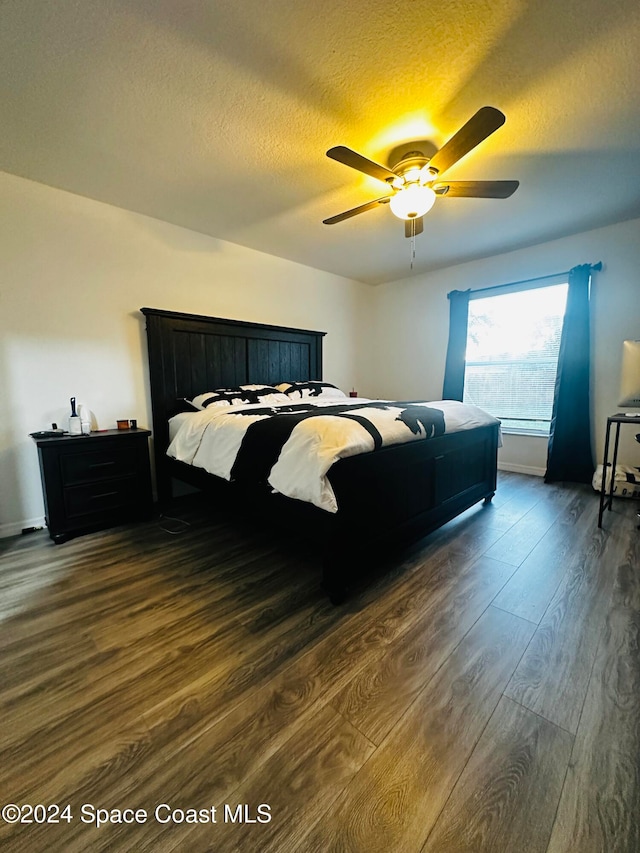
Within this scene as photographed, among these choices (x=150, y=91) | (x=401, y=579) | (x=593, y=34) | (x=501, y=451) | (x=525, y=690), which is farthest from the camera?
(x=501, y=451)

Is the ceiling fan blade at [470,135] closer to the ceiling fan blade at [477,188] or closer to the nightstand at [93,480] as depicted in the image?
the ceiling fan blade at [477,188]

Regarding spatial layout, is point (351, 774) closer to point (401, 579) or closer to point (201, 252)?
point (401, 579)

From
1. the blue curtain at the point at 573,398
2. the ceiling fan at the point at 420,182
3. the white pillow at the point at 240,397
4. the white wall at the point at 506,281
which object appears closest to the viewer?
the ceiling fan at the point at 420,182

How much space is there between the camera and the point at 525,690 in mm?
1199

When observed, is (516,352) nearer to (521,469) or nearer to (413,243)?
(521,469)

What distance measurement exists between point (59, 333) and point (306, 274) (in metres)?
2.72

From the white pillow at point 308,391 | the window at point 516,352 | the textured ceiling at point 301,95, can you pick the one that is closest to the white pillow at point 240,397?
the white pillow at point 308,391

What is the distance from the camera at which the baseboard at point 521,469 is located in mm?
3816

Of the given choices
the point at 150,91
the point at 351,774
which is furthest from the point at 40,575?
the point at 150,91

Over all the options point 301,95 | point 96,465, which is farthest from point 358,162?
point 96,465

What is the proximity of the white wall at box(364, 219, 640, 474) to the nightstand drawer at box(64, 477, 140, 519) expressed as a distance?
3.56 m

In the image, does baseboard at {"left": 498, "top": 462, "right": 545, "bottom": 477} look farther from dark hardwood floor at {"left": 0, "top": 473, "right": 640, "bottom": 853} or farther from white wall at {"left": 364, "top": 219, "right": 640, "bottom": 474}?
dark hardwood floor at {"left": 0, "top": 473, "right": 640, "bottom": 853}

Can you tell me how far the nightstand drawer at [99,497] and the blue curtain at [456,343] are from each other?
3.68 metres

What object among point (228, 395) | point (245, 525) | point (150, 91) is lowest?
point (245, 525)
